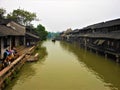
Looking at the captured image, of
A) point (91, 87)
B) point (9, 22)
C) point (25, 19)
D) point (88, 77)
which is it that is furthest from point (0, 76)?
point (25, 19)

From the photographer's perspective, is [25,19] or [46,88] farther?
[25,19]

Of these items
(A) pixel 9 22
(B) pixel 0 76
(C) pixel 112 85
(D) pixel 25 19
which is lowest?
(C) pixel 112 85

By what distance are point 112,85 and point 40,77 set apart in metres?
6.22

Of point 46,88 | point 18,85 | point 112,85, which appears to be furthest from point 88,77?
point 18,85

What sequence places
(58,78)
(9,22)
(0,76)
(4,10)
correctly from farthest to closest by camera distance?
(4,10), (9,22), (58,78), (0,76)

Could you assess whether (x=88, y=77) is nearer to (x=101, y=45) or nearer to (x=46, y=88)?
(x=46, y=88)

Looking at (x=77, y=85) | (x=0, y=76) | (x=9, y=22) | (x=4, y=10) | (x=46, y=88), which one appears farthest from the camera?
(x=4, y=10)

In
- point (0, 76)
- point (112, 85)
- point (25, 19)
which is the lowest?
point (112, 85)

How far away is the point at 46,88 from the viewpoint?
11.6 meters

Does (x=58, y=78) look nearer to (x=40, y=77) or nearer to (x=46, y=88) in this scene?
(x=40, y=77)

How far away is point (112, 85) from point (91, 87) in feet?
6.40

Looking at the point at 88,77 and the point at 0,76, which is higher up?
the point at 0,76

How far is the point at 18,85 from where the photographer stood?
12070mm

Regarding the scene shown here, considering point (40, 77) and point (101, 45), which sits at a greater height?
point (101, 45)
